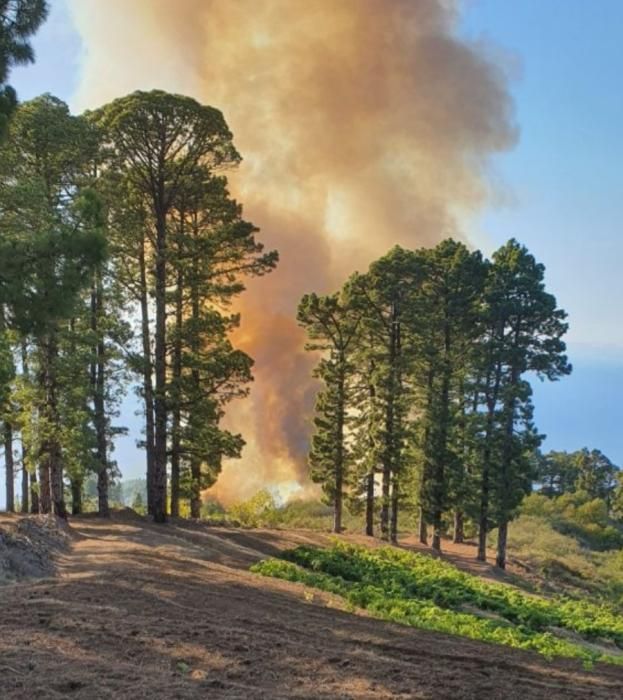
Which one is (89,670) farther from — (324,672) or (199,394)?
(199,394)

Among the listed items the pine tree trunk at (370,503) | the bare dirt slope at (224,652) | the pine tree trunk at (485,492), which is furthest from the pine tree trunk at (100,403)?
the pine tree trunk at (485,492)

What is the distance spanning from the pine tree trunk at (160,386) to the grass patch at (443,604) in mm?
5747

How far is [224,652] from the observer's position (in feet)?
20.7

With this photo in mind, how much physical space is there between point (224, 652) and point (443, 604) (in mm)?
9694

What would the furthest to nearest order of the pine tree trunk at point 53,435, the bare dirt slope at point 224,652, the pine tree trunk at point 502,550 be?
the pine tree trunk at point 502,550 < the pine tree trunk at point 53,435 < the bare dirt slope at point 224,652

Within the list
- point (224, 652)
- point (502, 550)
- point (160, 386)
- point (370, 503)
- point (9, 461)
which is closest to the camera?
point (224, 652)

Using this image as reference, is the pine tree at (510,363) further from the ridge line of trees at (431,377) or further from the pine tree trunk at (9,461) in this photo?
the pine tree trunk at (9,461)

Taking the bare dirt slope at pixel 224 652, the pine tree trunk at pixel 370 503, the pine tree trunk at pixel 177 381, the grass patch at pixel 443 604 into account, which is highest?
the pine tree trunk at pixel 177 381

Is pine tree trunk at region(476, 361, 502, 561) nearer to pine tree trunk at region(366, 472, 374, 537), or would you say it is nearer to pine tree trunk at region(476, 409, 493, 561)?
pine tree trunk at region(476, 409, 493, 561)

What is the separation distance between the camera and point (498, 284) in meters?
32.8

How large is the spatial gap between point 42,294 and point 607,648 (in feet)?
45.7

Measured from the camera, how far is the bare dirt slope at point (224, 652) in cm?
539

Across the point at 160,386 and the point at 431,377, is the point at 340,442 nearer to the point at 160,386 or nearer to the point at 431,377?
the point at 431,377

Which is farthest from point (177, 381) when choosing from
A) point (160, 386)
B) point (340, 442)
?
point (340, 442)
